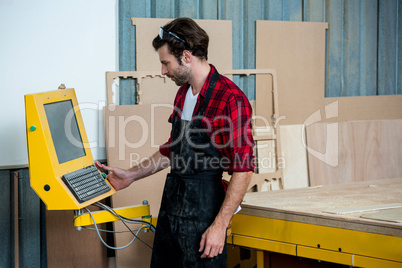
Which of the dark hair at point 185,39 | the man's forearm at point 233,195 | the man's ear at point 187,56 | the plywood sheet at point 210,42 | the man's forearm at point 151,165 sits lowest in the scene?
the man's forearm at point 233,195

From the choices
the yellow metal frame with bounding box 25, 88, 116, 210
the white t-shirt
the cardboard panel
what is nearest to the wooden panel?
the cardboard panel

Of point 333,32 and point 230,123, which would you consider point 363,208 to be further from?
point 333,32

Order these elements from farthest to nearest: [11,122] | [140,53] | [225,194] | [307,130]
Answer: [307,130] → [140,53] → [11,122] → [225,194]

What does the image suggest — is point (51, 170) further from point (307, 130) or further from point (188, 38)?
point (307, 130)

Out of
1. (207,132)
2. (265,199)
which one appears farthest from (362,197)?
(207,132)

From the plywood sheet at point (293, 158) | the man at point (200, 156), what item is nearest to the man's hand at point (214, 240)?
the man at point (200, 156)

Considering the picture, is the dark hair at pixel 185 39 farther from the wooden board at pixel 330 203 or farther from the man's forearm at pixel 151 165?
the wooden board at pixel 330 203

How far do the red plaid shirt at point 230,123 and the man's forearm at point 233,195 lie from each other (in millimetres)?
31

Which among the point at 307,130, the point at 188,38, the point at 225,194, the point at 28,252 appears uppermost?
the point at 188,38

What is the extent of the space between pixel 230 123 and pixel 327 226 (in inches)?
26.5

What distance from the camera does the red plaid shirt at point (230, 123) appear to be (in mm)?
1988

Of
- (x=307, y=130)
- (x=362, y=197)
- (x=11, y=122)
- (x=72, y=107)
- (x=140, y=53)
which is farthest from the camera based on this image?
(x=307, y=130)

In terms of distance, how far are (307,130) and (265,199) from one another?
162cm

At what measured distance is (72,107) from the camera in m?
2.41
